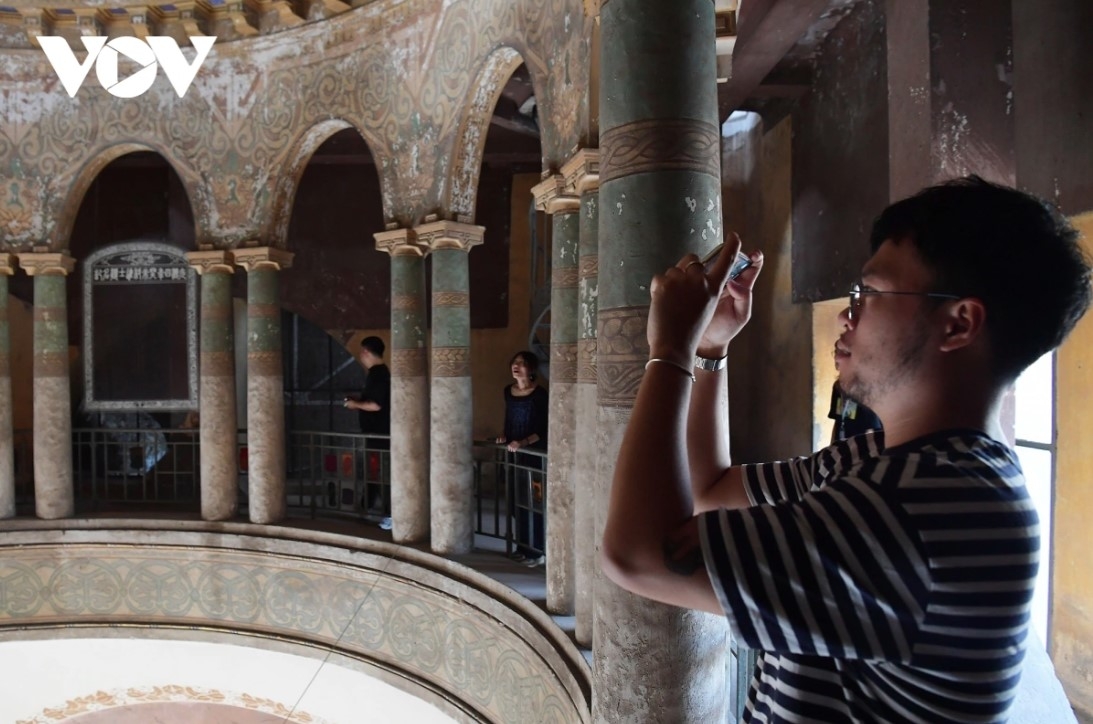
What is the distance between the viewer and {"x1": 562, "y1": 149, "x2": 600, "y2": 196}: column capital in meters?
3.87

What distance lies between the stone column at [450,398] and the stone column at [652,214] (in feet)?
12.7

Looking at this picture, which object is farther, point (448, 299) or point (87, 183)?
point (87, 183)

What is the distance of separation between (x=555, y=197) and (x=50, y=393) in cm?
615

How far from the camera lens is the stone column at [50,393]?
752cm

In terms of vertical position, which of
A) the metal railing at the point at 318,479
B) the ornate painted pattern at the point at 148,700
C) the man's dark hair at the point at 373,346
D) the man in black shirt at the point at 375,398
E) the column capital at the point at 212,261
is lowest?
the ornate painted pattern at the point at 148,700

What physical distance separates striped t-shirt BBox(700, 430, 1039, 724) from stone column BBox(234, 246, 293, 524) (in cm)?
704

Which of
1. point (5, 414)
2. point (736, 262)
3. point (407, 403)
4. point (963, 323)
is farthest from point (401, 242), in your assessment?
point (963, 323)

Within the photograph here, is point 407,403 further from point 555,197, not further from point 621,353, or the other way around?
point 621,353

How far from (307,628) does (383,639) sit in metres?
1.00

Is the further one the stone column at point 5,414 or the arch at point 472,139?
the stone column at point 5,414

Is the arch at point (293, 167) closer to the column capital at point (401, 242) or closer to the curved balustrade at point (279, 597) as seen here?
the column capital at point (401, 242)

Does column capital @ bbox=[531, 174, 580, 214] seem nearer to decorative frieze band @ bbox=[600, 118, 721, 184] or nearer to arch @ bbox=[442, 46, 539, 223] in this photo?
arch @ bbox=[442, 46, 539, 223]

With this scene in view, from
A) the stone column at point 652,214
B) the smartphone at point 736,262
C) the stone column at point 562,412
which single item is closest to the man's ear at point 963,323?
the smartphone at point 736,262

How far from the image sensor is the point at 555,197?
15.0 ft
